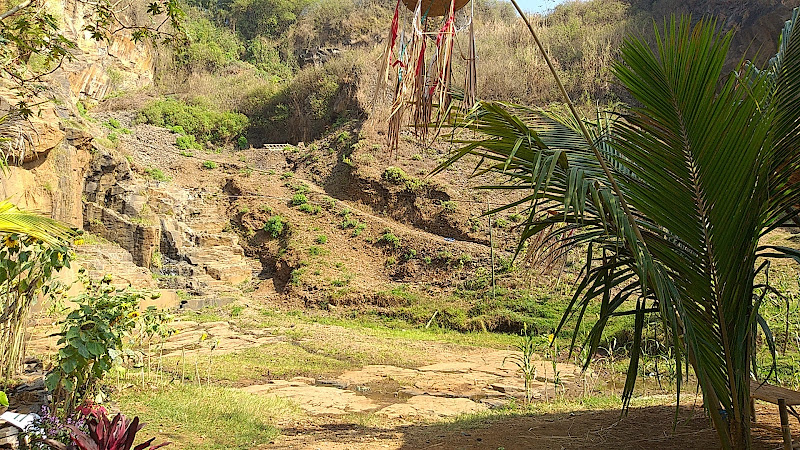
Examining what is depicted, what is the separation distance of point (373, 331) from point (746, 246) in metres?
8.84

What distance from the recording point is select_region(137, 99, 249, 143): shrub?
69.2ft

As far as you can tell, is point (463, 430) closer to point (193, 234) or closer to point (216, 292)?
point (216, 292)

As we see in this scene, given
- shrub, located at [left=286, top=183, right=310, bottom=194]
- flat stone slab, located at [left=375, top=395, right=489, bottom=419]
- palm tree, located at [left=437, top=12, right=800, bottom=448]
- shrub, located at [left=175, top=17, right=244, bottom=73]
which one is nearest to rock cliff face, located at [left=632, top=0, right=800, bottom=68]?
shrub, located at [left=286, top=183, right=310, bottom=194]

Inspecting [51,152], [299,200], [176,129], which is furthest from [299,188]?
[51,152]

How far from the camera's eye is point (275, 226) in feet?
49.5

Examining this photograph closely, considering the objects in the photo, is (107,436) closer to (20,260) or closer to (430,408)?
(20,260)

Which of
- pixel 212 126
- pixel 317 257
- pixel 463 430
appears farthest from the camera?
pixel 212 126

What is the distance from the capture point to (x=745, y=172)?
6.68 feet

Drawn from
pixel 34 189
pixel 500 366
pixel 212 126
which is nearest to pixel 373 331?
pixel 500 366

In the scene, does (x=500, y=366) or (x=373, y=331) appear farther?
(x=373, y=331)

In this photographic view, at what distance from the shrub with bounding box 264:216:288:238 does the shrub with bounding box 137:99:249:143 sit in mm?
7944

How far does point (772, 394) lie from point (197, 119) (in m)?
21.8

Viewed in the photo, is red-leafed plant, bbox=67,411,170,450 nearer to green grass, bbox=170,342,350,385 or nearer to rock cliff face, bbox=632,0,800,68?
green grass, bbox=170,342,350,385

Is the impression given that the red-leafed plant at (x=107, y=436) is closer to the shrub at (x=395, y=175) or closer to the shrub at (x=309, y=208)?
the shrub at (x=309, y=208)
